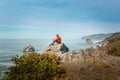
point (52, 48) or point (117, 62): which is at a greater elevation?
point (52, 48)

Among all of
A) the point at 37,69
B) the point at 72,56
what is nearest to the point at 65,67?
the point at 72,56

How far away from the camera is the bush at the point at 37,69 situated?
27.5 metres

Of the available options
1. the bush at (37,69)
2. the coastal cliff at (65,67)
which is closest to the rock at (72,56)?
the coastal cliff at (65,67)

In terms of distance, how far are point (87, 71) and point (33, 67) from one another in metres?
5.21

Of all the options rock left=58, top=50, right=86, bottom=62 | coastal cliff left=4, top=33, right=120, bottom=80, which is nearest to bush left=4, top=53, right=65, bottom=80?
coastal cliff left=4, top=33, right=120, bottom=80

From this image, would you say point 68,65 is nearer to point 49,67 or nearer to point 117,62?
point 49,67

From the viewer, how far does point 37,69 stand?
27953 mm

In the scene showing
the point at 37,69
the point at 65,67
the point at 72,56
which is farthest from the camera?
the point at 72,56

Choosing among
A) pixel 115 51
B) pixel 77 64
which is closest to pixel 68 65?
pixel 77 64

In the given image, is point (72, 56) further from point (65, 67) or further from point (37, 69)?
point (37, 69)

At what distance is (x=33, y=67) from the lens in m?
28.2

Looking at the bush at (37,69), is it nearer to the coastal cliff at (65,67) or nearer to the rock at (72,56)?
the coastal cliff at (65,67)

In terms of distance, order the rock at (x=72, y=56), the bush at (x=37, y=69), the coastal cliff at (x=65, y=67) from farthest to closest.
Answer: the rock at (x=72, y=56) → the bush at (x=37, y=69) → the coastal cliff at (x=65, y=67)

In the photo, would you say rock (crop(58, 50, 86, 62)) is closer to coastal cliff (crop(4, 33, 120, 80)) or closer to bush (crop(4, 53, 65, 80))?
coastal cliff (crop(4, 33, 120, 80))
